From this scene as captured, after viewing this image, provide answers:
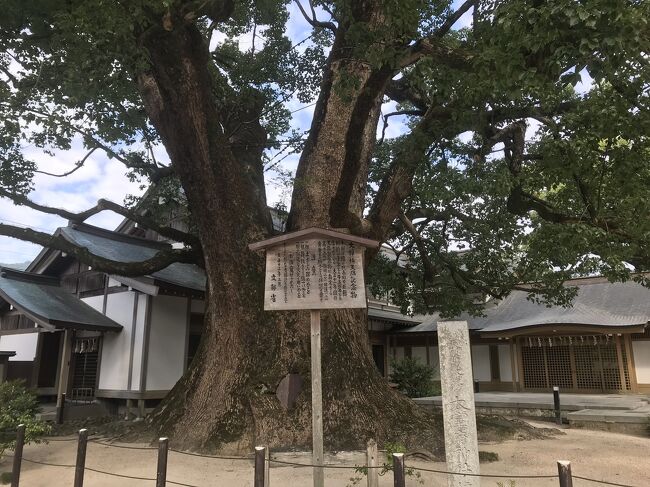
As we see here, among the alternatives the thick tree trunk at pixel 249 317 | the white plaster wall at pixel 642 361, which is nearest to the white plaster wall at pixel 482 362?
the white plaster wall at pixel 642 361

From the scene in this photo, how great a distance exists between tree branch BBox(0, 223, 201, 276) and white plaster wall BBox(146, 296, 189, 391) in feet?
9.49

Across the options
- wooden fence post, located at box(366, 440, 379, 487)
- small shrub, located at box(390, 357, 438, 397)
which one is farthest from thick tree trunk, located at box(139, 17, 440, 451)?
small shrub, located at box(390, 357, 438, 397)

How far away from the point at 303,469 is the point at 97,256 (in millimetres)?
6482

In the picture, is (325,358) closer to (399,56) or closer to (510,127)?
(399,56)

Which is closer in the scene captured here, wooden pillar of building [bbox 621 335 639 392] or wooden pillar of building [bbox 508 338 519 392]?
wooden pillar of building [bbox 621 335 639 392]

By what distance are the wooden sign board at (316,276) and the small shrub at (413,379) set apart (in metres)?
→ 14.9

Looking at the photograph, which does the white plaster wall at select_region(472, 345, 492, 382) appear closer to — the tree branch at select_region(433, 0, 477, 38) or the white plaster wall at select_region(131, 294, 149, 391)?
the white plaster wall at select_region(131, 294, 149, 391)

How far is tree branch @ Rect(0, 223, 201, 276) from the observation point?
9766mm

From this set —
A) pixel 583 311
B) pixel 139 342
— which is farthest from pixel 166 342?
pixel 583 311

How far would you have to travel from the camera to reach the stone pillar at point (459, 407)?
462 cm

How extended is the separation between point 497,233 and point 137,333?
10163 mm

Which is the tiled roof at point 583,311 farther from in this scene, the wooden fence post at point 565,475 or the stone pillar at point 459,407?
→ the wooden fence post at point 565,475

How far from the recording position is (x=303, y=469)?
23.0ft

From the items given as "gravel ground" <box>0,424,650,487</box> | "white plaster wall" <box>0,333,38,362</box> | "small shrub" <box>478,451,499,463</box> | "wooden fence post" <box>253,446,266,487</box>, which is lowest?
"gravel ground" <box>0,424,650,487</box>
